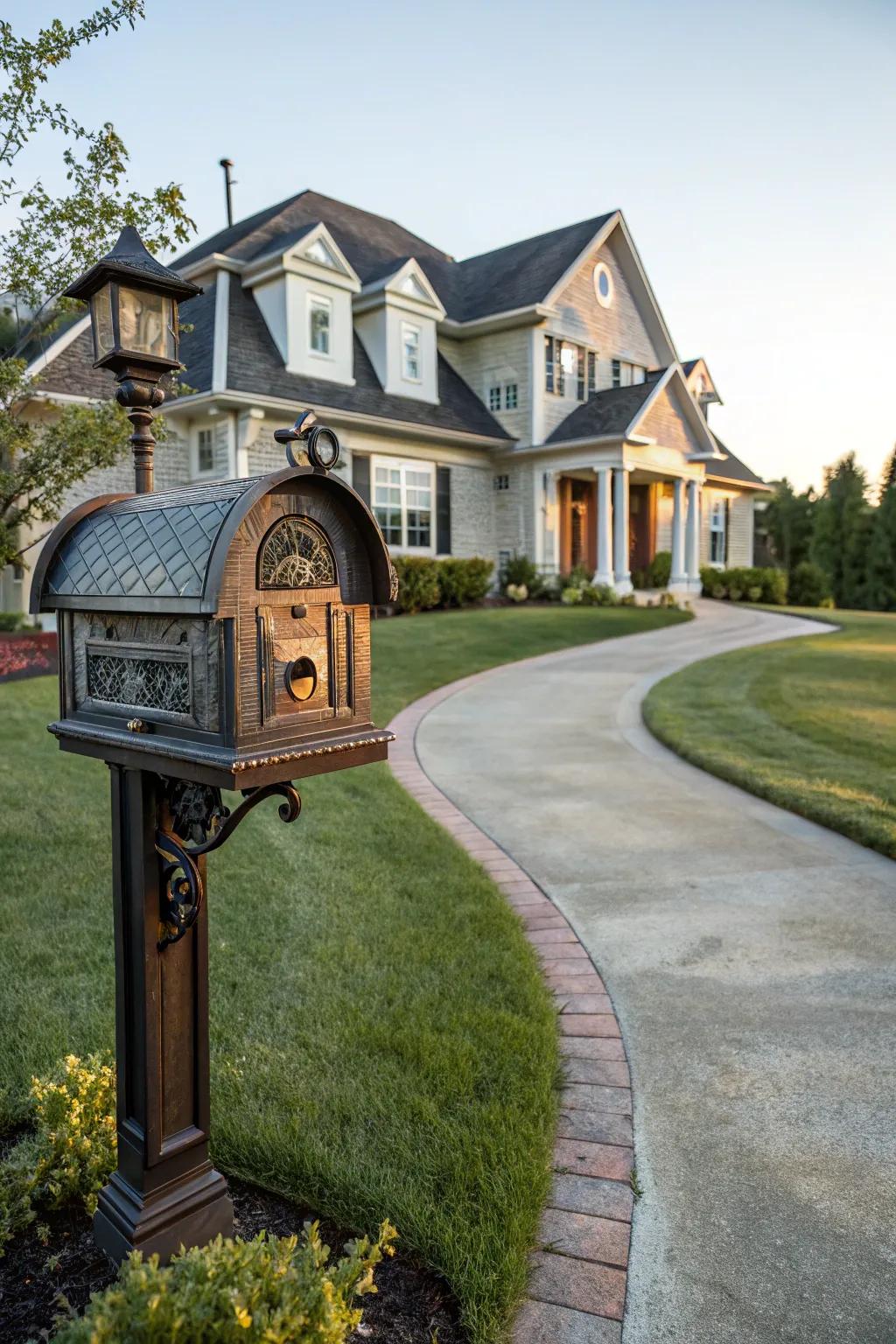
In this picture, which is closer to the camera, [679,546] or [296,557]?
[296,557]

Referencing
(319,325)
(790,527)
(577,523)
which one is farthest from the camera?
(790,527)

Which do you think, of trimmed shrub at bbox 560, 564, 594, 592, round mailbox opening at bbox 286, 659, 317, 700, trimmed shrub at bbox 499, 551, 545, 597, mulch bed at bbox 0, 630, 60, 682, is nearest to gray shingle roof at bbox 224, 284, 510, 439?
trimmed shrub at bbox 499, 551, 545, 597

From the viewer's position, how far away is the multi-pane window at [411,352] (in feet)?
60.5

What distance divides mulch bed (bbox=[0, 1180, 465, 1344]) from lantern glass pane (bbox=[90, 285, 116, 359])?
2.22 meters

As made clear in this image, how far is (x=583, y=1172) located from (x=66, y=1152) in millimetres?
1343

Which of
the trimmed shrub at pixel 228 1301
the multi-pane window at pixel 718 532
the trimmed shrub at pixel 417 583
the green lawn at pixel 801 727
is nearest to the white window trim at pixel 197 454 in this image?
the trimmed shrub at pixel 417 583

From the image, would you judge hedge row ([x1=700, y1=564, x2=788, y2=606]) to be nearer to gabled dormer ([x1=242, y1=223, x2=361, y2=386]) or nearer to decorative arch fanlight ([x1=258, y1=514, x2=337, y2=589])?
gabled dormer ([x1=242, y1=223, x2=361, y2=386])

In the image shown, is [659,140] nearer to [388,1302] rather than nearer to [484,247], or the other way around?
[388,1302]

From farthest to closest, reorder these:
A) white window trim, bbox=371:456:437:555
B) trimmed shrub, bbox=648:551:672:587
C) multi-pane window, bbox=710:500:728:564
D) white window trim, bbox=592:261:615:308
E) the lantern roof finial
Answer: multi-pane window, bbox=710:500:728:564 → white window trim, bbox=592:261:615:308 → trimmed shrub, bbox=648:551:672:587 → white window trim, bbox=371:456:437:555 → the lantern roof finial

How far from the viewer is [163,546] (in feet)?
5.53

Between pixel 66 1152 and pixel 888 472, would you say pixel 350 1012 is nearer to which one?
pixel 66 1152

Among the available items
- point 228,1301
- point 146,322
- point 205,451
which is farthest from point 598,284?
point 228,1301

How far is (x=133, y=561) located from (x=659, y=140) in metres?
11.3

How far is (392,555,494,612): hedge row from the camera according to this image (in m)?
17.0
